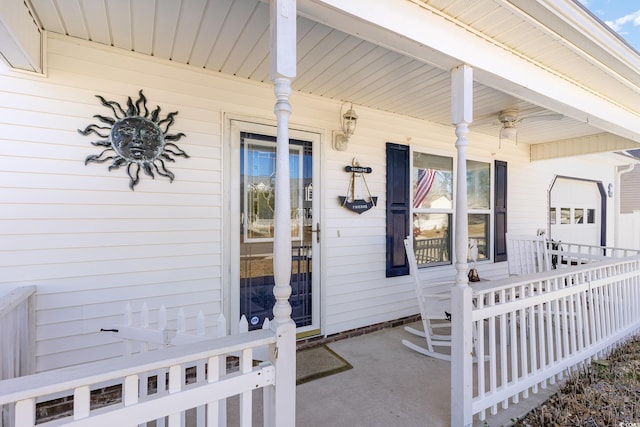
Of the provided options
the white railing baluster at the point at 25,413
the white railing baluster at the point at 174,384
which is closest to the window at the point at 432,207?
the white railing baluster at the point at 174,384

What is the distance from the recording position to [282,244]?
4.75ft

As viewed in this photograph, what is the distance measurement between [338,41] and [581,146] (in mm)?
5030

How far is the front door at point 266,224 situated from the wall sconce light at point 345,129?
246 mm

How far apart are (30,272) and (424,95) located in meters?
3.71

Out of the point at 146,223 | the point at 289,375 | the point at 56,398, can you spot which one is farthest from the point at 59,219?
the point at 289,375

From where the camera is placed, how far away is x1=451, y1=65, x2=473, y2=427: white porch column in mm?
1971

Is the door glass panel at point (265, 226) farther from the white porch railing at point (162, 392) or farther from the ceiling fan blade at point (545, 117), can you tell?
the ceiling fan blade at point (545, 117)

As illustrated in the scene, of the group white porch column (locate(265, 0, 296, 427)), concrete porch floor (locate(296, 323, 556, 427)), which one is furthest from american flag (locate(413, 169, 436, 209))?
white porch column (locate(265, 0, 296, 427))

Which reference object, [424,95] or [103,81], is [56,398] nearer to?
[103,81]

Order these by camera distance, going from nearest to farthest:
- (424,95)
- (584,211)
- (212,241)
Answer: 1. (212,241)
2. (424,95)
3. (584,211)

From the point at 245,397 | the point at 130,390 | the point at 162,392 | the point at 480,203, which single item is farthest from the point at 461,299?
the point at 480,203

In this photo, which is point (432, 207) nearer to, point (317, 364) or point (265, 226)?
point (265, 226)

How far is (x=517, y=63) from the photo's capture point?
7.80 feet

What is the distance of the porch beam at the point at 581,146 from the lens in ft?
15.5
